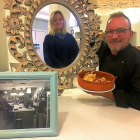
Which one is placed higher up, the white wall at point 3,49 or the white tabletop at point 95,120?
the white wall at point 3,49

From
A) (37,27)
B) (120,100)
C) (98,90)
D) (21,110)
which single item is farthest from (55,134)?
(37,27)

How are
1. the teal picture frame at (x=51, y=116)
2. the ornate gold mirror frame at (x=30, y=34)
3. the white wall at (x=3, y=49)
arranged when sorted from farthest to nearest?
the white wall at (x=3, y=49) < the ornate gold mirror frame at (x=30, y=34) < the teal picture frame at (x=51, y=116)

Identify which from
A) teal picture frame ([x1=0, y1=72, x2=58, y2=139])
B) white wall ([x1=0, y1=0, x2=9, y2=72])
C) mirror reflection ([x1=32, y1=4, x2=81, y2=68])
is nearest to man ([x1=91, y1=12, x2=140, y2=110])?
mirror reflection ([x1=32, y1=4, x2=81, y2=68])

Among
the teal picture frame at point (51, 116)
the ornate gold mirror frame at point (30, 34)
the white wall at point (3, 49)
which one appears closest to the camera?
the teal picture frame at point (51, 116)

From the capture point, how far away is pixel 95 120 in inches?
21.3

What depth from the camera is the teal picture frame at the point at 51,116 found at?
427 mm

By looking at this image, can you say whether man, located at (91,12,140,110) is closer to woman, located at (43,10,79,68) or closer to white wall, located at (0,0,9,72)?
woman, located at (43,10,79,68)

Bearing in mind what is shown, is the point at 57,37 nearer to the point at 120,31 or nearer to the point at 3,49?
the point at 120,31

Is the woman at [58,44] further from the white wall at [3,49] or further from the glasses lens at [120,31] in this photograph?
the white wall at [3,49]

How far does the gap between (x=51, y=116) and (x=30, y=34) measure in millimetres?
382

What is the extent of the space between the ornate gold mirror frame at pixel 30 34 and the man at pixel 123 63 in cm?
9

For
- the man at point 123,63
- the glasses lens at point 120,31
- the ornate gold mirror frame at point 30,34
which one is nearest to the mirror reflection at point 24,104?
the ornate gold mirror frame at point 30,34

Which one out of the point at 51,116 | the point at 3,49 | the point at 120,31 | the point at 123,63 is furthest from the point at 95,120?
the point at 3,49

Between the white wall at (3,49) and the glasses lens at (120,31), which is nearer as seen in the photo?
the glasses lens at (120,31)
